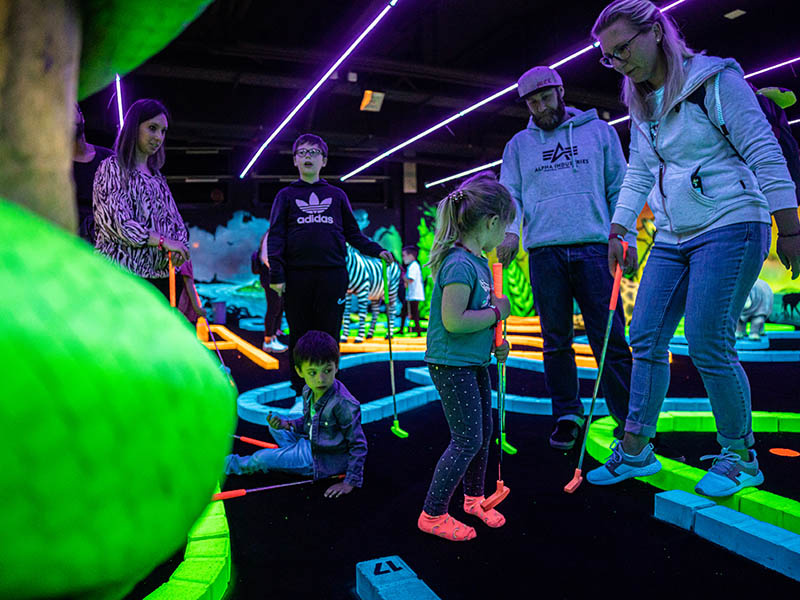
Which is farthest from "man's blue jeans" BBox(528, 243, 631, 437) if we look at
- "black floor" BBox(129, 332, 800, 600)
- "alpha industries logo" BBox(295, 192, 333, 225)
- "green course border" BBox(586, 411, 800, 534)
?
"alpha industries logo" BBox(295, 192, 333, 225)

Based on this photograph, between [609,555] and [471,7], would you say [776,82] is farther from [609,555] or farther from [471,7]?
[609,555]

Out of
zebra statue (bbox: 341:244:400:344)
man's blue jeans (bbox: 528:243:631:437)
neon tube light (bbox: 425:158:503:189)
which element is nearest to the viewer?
man's blue jeans (bbox: 528:243:631:437)

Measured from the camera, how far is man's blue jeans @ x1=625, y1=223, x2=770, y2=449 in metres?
1.66

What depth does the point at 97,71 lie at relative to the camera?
0.27 metres

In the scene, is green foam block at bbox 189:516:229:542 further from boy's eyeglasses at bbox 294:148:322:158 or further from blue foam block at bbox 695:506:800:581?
boy's eyeglasses at bbox 294:148:322:158

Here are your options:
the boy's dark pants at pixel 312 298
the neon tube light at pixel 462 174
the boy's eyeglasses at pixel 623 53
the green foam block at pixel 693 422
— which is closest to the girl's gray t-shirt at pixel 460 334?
the boy's eyeglasses at pixel 623 53

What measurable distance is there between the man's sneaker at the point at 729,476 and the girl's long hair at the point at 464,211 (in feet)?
3.36

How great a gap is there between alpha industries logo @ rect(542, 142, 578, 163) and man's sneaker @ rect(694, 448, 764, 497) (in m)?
1.23

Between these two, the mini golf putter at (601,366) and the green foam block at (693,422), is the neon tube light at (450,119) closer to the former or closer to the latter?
the green foam block at (693,422)

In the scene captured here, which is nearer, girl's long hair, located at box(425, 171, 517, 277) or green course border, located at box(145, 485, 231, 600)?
green course border, located at box(145, 485, 231, 600)

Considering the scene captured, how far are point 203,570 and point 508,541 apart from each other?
81cm

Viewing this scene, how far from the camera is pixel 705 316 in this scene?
66.7 inches

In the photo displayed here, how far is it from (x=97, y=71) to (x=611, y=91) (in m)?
9.45

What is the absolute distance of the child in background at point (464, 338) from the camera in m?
1.72
